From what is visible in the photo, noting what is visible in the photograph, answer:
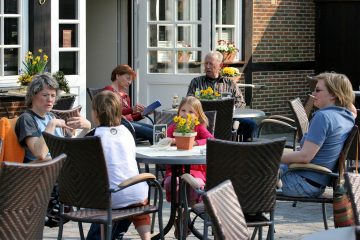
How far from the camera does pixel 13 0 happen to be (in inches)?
486

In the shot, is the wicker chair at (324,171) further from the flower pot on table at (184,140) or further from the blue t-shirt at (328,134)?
the flower pot on table at (184,140)

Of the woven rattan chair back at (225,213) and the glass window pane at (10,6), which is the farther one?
the glass window pane at (10,6)

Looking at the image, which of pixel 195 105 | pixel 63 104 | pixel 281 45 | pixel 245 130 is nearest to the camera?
pixel 195 105

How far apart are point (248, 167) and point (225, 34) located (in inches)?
358

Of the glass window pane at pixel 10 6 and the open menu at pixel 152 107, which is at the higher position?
the glass window pane at pixel 10 6

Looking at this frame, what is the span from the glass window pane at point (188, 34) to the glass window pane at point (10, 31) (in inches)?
114

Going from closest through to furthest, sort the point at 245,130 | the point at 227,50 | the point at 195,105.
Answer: the point at 195,105 → the point at 245,130 → the point at 227,50

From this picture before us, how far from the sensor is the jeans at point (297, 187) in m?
7.42

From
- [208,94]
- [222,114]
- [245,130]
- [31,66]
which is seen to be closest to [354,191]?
[222,114]

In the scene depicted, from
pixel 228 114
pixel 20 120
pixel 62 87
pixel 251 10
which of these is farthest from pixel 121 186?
pixel 251 10

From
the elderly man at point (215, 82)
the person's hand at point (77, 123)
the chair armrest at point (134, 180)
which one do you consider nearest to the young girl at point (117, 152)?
the chair armrest at point (134, 180)

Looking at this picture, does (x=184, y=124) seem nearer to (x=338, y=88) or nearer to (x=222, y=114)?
(x=338, y=88)

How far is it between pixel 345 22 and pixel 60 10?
560 cm

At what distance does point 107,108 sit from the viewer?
683 cm
